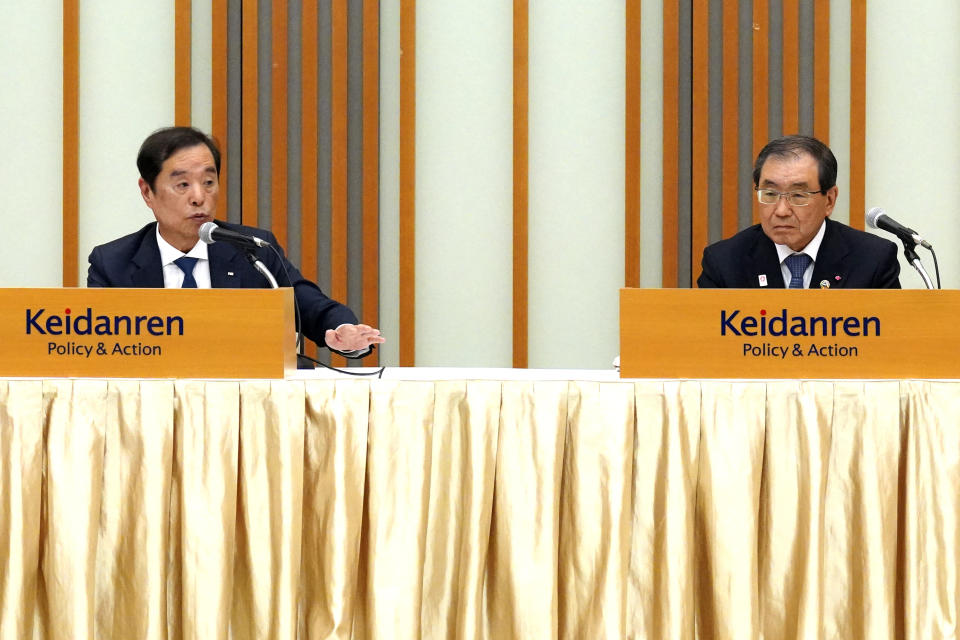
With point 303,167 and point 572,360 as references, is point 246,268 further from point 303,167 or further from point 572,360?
point 572,360

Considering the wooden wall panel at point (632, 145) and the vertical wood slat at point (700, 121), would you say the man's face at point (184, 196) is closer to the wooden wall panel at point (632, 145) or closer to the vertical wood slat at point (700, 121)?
the wooden wall panel at point (632, 145)

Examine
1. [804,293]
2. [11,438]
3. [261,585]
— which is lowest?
[261,585]

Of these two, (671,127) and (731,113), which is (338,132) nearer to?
(671,127)

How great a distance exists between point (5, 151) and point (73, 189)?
30 cm

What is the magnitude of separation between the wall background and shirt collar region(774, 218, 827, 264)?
37.1 inches

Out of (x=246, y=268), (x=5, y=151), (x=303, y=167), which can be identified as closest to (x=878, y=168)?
(x=303, y=167)

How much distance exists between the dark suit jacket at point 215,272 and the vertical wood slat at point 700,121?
145cm

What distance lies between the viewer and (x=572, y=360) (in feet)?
11.0

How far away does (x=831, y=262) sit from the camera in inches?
91.8

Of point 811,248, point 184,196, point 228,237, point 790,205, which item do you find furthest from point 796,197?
point 184,196

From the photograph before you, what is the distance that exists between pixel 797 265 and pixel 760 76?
1.11 m

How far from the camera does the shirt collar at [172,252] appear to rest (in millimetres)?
2336

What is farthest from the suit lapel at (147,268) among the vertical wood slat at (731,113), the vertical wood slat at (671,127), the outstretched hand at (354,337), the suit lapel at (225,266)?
the vertical wood slat at (731,113)

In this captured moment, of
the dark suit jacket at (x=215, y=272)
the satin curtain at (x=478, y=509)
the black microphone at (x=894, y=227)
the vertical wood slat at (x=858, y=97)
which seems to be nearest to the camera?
the satin curtain at (x=478, y=509)
